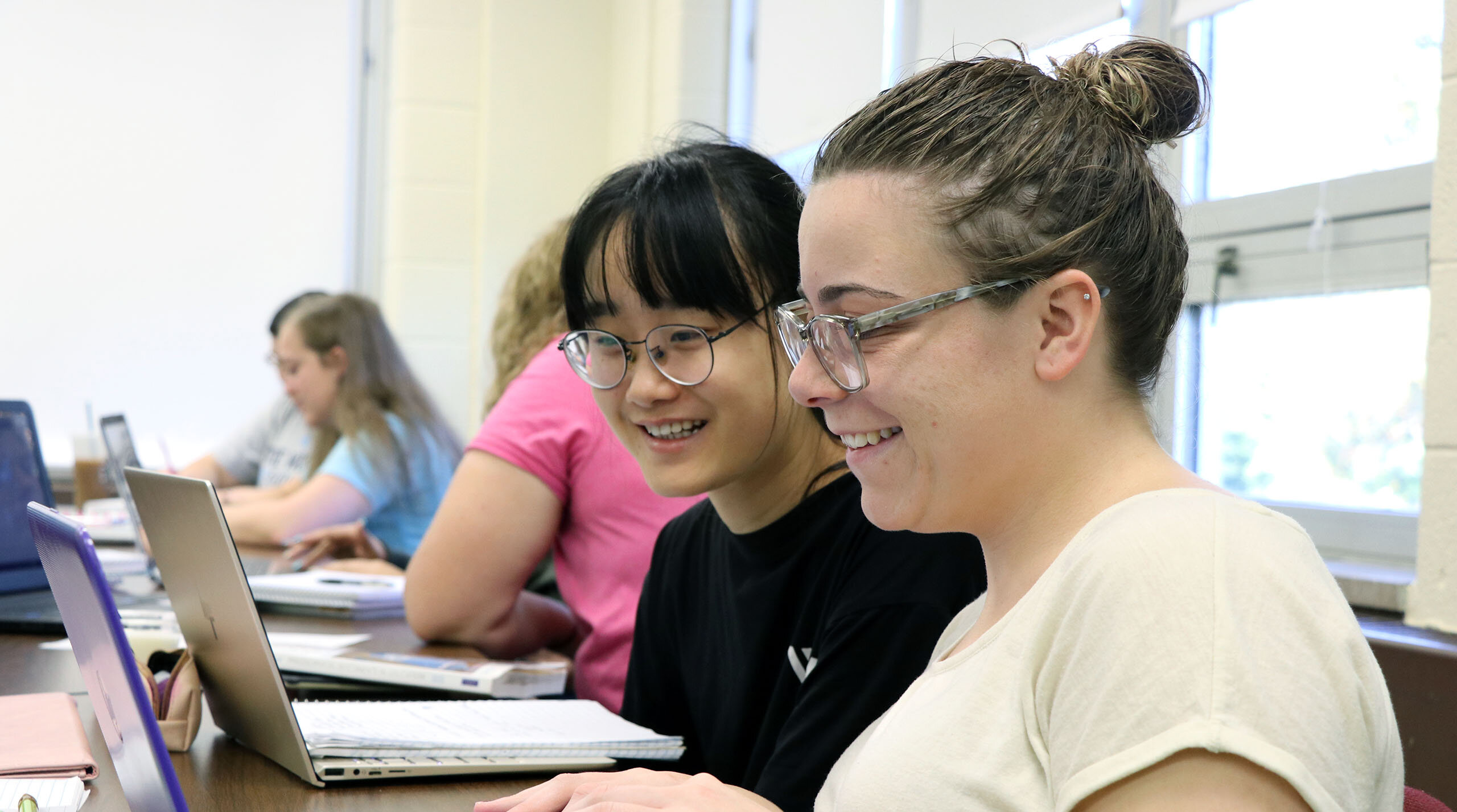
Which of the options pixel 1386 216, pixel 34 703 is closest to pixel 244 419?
pixel 34 703

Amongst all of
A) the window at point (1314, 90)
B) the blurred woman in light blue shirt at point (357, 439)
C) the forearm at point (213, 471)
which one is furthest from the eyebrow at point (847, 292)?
the forearm at point (213, 471)

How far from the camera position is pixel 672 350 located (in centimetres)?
125

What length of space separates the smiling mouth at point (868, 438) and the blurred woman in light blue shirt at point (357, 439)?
6.09 ft

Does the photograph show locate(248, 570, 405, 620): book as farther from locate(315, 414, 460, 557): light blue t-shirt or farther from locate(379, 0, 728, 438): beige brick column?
locate(379, 0, 728, 438): beige brick column

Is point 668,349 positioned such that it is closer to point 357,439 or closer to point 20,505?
point 20,505

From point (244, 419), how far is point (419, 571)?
3140 millimetres

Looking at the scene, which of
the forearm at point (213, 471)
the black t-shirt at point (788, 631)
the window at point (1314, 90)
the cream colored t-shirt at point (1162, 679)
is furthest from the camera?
the forearm at point (213, 471)

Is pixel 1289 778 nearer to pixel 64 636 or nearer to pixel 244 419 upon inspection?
pixel 64 636

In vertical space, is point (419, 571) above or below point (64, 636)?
above

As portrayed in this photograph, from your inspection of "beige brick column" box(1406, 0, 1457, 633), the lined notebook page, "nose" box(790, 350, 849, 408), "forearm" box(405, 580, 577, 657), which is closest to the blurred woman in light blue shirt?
"forearm" box(405, 580, 577, 657)

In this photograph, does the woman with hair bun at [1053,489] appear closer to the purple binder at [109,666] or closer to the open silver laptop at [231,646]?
the open silver laptop at [231,646]

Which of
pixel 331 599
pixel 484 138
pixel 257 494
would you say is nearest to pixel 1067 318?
pixel 331 599

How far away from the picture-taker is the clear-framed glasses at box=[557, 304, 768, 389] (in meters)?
1.24

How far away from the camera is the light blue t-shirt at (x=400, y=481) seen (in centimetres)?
298
